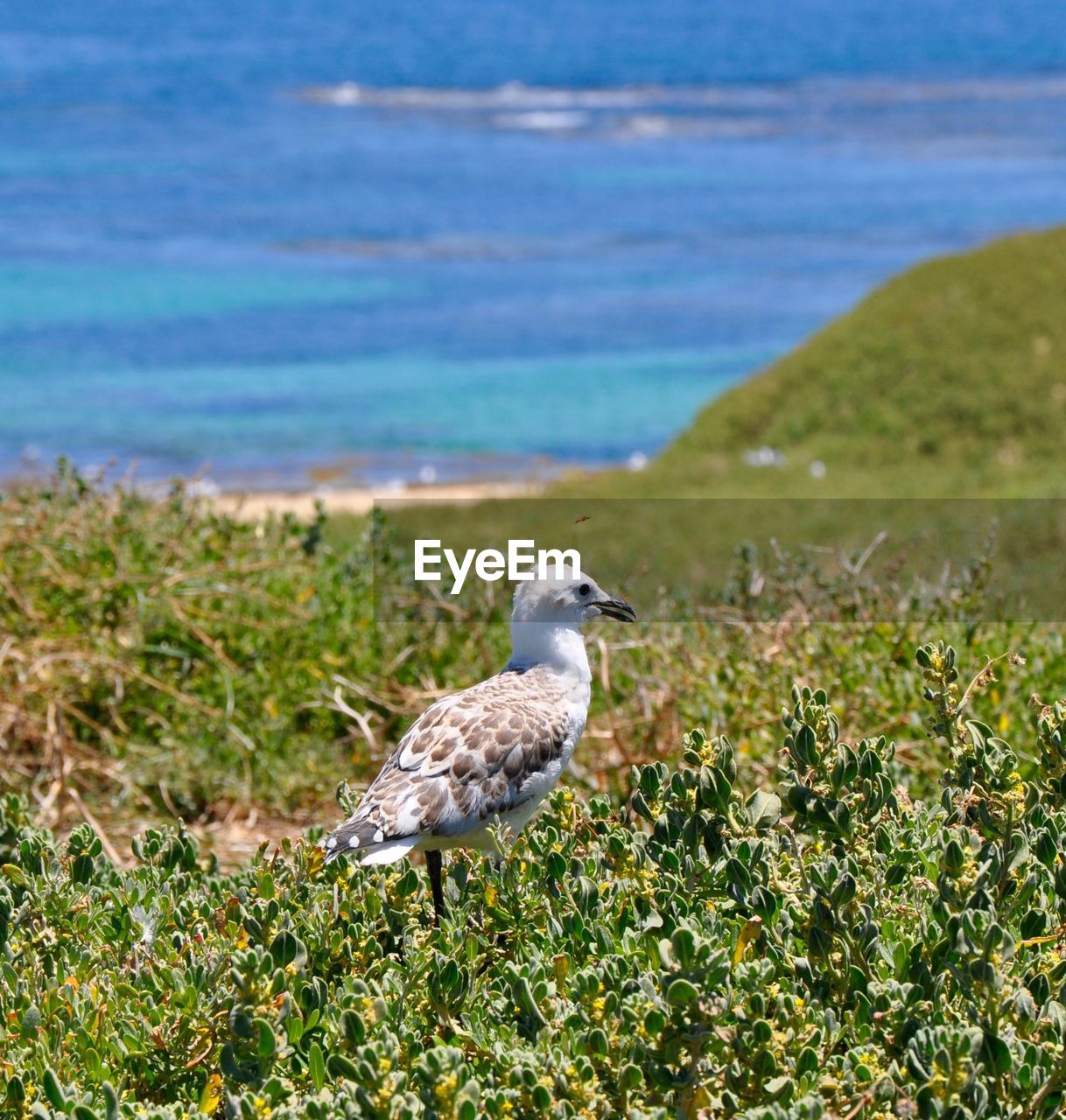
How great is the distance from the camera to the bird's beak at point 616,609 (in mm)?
5195

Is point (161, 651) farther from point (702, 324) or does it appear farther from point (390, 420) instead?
point (702, 324)

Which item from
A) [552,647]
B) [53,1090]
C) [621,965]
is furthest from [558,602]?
[53,1090]

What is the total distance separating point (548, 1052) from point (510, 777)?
1.47 meters

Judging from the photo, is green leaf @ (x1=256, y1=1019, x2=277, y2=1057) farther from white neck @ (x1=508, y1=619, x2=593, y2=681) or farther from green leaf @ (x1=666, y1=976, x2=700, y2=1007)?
white neck @ (x1=508, y1=619, x2=593, y2=681)

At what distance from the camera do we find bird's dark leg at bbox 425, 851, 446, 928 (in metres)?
4.48

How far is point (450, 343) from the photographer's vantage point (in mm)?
31469

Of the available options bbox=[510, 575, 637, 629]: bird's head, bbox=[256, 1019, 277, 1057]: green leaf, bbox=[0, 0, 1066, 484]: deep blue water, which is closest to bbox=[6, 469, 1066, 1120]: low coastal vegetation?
bbox=[256, 1019, 277, 1057]: green leaf

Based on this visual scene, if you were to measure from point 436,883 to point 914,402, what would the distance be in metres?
16.7

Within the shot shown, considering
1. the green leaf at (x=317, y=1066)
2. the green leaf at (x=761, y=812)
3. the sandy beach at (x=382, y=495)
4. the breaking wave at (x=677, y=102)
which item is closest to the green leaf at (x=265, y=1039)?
the green leaf at (x=317, y=1066)

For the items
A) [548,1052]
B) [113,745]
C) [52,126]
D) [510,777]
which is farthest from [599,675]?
[52,126]

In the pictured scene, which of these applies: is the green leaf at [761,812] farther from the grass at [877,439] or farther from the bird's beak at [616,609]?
the grass at [877,439]

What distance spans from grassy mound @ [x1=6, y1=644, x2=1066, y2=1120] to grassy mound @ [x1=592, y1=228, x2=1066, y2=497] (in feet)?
46.9

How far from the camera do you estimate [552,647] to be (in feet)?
16.9

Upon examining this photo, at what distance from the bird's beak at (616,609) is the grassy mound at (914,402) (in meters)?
13.2
